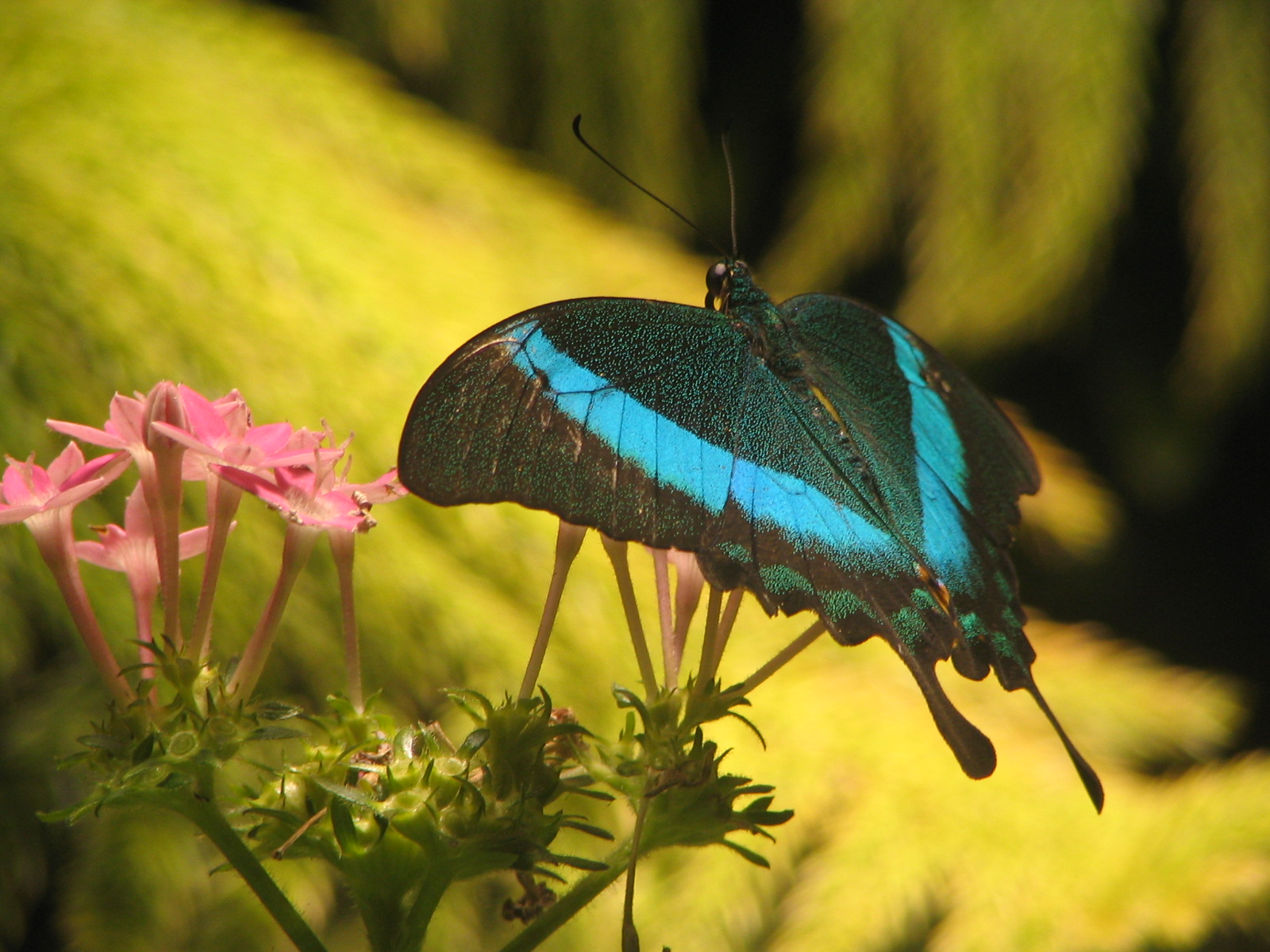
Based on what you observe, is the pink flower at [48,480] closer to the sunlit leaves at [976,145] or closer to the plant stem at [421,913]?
the plant stem at [421,913]

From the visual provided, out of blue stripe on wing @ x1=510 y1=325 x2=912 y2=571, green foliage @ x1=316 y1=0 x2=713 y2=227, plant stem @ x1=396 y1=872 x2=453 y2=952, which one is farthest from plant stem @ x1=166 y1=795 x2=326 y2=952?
green foliage @ x1=316 y1=0 x2=713 y2=227

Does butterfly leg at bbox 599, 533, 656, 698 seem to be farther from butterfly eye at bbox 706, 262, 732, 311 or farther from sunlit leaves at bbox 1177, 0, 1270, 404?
sunlit leaves at bbox 1177, 0, 1270, 404

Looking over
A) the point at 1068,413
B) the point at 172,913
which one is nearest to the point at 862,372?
the point at 172,913

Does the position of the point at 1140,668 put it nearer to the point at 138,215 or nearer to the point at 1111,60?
the point at 1111,60

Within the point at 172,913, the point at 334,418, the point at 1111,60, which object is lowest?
the point at 172,913

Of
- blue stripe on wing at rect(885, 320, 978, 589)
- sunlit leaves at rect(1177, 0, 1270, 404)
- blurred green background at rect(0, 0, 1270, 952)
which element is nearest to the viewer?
blue stripe on wing at rect(885, 320, 978, 589)

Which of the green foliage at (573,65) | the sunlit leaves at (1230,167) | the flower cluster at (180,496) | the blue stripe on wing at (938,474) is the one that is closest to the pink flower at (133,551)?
the flower cluster at (180,496)

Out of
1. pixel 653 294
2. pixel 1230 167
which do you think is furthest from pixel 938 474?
pixel 1230 167
